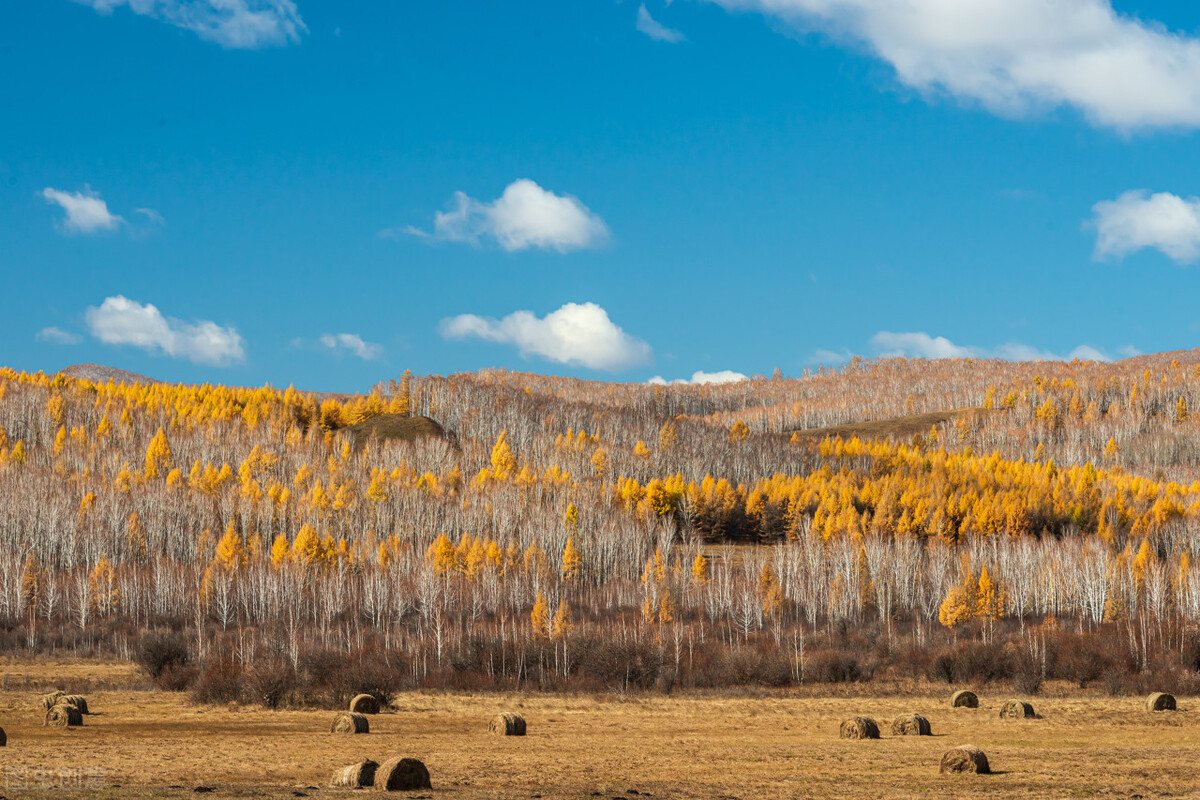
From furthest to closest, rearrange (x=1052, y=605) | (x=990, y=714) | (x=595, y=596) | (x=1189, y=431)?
1. (x=1189, y=431)
2. (x=595, y=596)
3. (x=1052, y=605)
4. (x=990, y=714)

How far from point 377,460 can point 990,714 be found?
425ft

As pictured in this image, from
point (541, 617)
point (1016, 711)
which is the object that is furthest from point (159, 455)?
point (1016, 711)

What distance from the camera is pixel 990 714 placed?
49.2 metres

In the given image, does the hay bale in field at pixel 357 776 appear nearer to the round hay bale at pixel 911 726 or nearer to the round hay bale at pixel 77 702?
the round hay bale at pixel 77 702

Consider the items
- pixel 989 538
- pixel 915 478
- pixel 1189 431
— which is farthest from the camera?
pixel 1189 431

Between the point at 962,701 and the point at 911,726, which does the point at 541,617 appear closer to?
the point at 962,701

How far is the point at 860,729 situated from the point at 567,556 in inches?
3034

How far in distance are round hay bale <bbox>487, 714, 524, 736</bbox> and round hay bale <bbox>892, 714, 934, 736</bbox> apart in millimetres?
13987

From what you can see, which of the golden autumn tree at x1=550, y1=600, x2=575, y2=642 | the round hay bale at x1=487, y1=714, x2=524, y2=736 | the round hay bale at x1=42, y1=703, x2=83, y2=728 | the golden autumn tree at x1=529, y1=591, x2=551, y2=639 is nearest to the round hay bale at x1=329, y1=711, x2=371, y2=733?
the round hay bale at x1=487, y1=714, x2=524, y2=736

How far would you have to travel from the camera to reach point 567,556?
377ft

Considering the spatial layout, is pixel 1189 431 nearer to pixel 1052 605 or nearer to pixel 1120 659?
pixel 1052 605

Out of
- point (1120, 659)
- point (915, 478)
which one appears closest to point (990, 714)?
point (1120, 659)

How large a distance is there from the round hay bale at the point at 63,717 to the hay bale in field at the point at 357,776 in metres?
18.2

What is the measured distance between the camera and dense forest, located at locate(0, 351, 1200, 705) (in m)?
69.4
